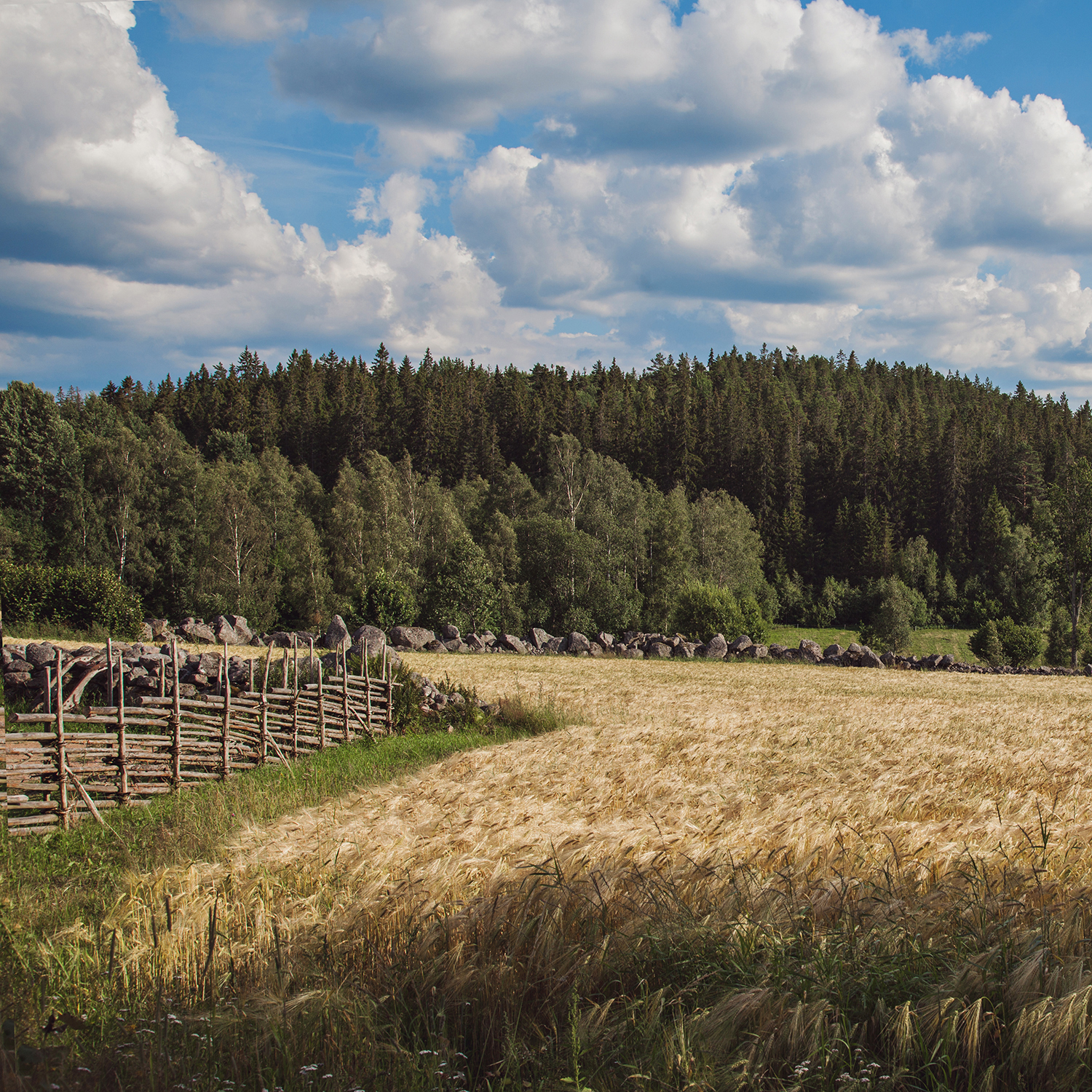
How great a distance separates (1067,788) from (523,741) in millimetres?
8827

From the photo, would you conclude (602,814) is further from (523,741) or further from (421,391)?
(421,391)

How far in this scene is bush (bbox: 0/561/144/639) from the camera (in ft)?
110

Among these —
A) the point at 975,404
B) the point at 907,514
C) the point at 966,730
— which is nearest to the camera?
the point at 966,730

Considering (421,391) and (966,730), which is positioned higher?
(421,391)

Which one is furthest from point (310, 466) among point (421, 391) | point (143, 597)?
point (143, 597)

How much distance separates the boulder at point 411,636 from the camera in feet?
148

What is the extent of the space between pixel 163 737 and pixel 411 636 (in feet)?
111

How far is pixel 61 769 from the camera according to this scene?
958cm

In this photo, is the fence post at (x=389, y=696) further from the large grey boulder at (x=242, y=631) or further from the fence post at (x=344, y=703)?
the large grey boulder at (x=242, y=631)

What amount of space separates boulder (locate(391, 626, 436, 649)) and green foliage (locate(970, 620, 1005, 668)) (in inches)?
1326

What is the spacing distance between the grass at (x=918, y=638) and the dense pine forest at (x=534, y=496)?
3.38 meters

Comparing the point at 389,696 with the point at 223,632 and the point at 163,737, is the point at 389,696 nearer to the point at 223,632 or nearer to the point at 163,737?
the point at 163,737

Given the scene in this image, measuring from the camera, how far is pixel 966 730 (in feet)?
59.7

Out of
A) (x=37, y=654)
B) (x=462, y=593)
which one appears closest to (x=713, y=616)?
(x=462, y=593)
